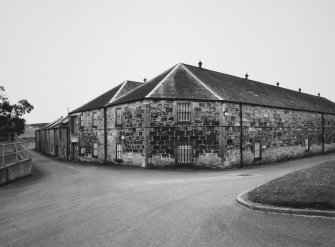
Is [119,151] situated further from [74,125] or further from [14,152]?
[74,125]

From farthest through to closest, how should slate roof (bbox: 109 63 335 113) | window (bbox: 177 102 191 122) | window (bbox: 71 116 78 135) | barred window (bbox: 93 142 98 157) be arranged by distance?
1. window (bbox: 71 116 78 135)
2. barred window (bbox: 93 142 98 157)
3. slate roof (bbox: 109 63 335 113)
4. window (bbox: 177 102 191 122)

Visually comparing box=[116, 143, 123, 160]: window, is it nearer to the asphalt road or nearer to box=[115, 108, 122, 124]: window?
box=[115, 108, 122, 124]: window

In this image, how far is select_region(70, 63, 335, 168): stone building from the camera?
1903cm

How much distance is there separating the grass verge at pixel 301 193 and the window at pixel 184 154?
Result: 33.1ft

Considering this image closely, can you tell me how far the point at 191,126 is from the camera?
19094mm

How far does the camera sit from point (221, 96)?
1984cm

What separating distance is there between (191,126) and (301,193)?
11.9m

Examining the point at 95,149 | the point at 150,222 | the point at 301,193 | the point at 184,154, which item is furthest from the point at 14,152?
the point at 301,193

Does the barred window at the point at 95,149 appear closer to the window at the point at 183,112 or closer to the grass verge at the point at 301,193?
the window at the point at 183,112

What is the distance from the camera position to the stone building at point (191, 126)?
62.4 ft

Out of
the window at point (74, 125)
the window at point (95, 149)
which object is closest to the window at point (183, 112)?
the window at point (95, 149)

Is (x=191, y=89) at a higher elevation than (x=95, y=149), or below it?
higher

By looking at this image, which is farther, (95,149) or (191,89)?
(95,149)

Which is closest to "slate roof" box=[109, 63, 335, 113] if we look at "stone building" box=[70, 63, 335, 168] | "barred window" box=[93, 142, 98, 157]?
"stone building" box=[70, 63, 335, 168]
